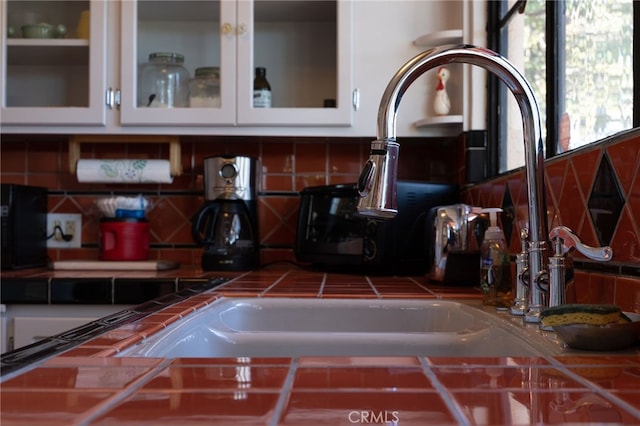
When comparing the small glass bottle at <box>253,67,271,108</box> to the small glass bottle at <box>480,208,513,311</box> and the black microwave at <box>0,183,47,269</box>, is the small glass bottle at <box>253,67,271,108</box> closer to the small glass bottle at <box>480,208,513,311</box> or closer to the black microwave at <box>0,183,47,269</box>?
the black microwave at <box>0,183,47,269</box>

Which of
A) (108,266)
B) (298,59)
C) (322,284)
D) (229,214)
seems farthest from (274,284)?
(298,59)

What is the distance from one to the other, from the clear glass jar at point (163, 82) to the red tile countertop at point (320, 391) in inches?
48.1

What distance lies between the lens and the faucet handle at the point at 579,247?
2.19ft

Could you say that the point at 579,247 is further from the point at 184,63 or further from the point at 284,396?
the point at 184,63

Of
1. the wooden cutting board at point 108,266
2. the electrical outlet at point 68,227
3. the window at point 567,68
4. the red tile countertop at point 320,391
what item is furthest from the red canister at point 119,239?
the red tile countertop at point 320,391

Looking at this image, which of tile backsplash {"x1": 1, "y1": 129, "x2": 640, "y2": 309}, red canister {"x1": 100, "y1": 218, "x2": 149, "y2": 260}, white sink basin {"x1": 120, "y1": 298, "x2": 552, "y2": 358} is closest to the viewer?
white sink basin {"x1": 120, "y1": 298, "x2": 552, "y2": 358}

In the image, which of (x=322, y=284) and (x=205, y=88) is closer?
(x=322, y=284)

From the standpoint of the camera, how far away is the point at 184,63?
1.81 m

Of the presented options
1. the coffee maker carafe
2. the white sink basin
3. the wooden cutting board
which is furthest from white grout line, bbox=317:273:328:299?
the wooden cutting board

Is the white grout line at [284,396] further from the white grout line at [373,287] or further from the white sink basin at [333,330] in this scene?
the white grout line at [373,287]

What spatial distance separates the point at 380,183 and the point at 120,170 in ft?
4.34

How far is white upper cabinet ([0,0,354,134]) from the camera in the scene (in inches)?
66.3

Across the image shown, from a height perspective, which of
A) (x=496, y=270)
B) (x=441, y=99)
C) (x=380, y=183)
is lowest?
(x=496, y=270)

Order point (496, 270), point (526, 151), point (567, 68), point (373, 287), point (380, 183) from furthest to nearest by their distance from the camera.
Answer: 1. point (373, 287)
2. point (567, 68)
3. point (496, 270)
4. point (526, 151)
5. point (380, 183)
